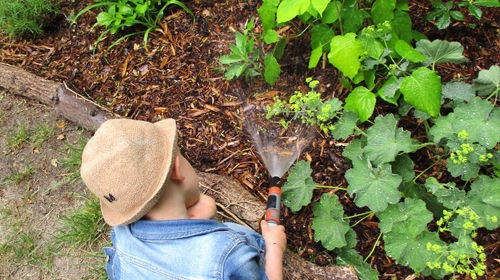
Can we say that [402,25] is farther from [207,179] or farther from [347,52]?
[207,179]

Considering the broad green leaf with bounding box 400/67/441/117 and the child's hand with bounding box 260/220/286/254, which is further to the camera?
the child's hand with bounding box 260/220/286/254

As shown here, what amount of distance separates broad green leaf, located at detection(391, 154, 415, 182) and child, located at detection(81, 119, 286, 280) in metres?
1.04

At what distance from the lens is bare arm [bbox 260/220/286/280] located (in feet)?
5.60

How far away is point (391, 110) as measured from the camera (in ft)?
7.44

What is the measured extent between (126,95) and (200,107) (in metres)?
0.79

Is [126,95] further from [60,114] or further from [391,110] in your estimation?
[391,110]

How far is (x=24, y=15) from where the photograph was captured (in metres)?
3.46

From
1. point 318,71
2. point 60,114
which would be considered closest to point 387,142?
point 318,71

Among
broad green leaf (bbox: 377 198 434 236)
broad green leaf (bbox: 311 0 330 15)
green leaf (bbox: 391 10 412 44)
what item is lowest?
broad green leaf (bbox: 377 198 434 236)

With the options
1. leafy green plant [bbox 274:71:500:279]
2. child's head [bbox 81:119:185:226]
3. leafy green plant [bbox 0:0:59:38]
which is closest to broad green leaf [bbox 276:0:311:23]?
leafy green plant [bbox 274:71:500:279]

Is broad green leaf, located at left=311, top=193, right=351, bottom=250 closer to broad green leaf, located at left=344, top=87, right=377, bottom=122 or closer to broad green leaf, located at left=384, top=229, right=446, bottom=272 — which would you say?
broad green leaf, located at left=384, top=229, right=446, bottom=272

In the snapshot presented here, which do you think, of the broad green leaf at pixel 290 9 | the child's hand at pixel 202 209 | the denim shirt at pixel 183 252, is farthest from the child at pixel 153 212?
the broad green leaf at pixel 290 9

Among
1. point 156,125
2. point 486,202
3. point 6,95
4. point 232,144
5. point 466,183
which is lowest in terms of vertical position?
point 6,95

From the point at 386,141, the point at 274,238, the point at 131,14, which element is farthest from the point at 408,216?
the point at 131,14
